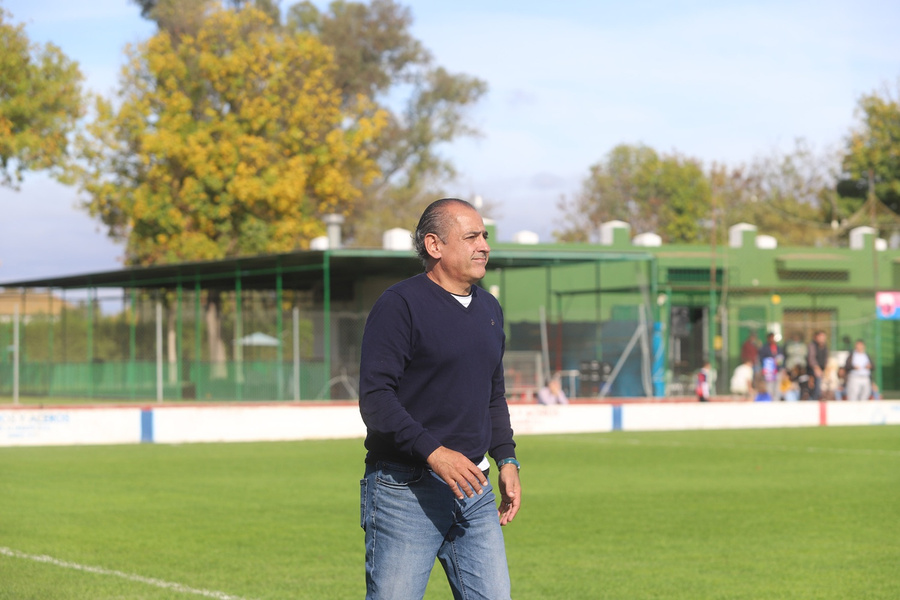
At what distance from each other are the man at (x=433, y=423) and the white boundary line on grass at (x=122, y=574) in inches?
149

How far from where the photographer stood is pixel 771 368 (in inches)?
1198

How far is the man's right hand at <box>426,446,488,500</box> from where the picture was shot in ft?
13.9

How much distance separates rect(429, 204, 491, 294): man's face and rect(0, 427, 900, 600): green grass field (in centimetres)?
405

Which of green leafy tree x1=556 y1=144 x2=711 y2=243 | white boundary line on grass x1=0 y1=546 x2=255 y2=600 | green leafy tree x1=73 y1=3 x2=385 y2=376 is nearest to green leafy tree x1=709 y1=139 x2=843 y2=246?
green leafy tree x1=556 y1=144 x2=711 y2=243

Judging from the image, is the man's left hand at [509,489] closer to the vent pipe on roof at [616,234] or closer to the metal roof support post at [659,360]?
the metal roof support post at [659,360]

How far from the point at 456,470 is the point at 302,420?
1959cm

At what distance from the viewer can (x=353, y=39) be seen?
193 ft

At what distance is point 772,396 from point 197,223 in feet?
64.0

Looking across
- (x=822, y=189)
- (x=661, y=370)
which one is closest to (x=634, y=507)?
(x=661, y=370)

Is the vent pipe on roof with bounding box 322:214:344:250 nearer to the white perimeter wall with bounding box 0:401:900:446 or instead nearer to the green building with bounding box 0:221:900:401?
the green building with bounding box 0:221:900:401

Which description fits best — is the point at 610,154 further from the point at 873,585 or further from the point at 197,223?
the point at 873,585

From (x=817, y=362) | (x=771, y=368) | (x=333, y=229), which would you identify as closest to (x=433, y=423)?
(x=817, y=362)

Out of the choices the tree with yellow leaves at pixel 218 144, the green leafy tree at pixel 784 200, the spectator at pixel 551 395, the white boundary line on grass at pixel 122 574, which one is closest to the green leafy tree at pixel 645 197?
the green leafy tree at pixel 784 200

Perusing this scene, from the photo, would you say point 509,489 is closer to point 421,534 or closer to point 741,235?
point 421,534
